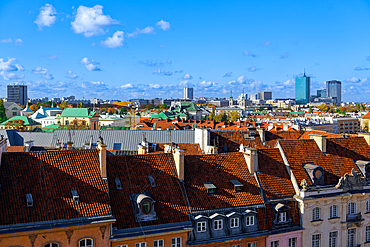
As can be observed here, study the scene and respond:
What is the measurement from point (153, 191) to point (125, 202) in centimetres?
221

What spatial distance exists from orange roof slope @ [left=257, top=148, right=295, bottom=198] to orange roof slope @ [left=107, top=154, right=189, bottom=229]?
23.9 ft

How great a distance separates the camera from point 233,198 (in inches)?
1055

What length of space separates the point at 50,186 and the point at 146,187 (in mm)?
6329

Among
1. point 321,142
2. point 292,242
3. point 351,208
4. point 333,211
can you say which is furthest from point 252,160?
point 351,208

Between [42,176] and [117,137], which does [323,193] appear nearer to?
[42,176]

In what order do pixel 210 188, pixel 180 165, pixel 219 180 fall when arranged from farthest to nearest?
pixel 219 180
pixel 180 165
pixel 210 188

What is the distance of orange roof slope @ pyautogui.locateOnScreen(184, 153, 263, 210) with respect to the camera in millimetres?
26156

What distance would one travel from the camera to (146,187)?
25.5 meters

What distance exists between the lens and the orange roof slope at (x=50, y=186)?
21.3 metres

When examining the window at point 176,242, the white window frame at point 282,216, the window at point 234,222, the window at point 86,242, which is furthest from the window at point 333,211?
the window at point 86,242

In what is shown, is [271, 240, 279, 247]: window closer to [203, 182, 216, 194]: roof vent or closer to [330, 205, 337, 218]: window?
[330, 205, 337, 218]: window

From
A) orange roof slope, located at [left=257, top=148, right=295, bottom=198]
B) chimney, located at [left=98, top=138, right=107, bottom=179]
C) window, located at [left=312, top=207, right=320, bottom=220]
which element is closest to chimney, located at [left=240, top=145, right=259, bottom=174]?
orange roof slope, located at [left=257, top=148, right=295, bottom=198]

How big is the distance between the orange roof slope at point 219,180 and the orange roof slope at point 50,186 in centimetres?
666

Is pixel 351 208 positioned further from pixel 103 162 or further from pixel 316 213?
pixel 103 162
